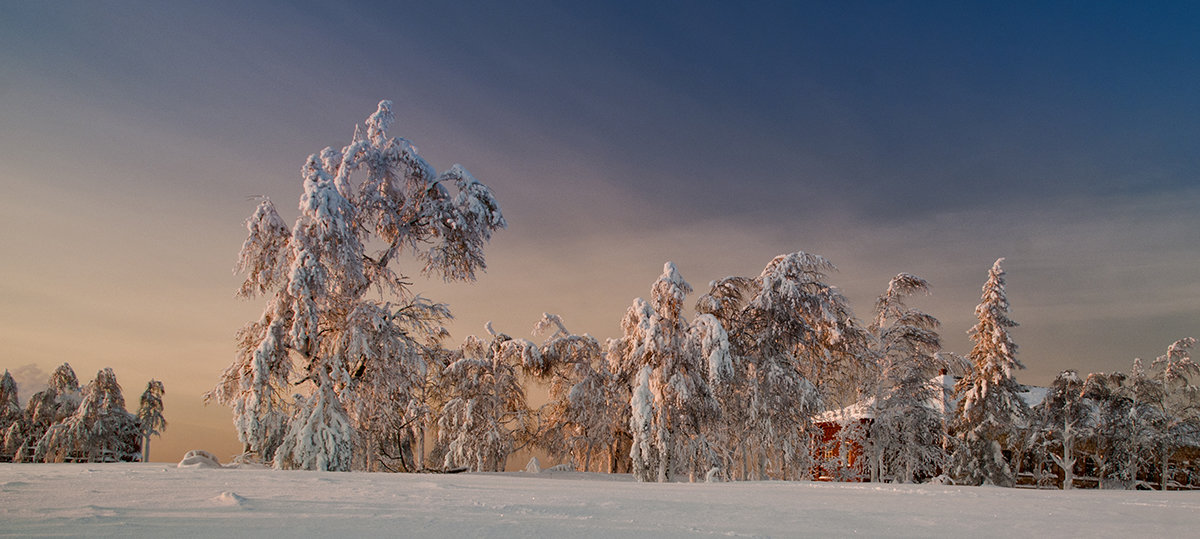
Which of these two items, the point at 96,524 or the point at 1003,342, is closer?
the point at 96,524

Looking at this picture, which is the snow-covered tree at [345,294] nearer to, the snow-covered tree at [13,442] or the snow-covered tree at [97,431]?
the snow-covered tree at [97,431]

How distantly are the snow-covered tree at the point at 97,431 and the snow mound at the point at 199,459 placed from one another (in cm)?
2589

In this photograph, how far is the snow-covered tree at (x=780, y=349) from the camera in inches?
890

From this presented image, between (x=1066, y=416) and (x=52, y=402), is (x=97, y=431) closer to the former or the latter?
Answer: (x=52, y=402)

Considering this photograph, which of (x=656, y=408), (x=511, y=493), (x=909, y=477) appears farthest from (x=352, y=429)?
(x=909, y=477)

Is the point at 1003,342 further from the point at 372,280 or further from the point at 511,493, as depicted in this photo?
the point at 511,493

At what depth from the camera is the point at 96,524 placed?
4.42 meters

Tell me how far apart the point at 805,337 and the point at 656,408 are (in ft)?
21.7

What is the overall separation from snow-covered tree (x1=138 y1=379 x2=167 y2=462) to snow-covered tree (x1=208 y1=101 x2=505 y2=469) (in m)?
19.7

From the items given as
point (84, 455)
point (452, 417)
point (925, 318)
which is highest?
point (925, 318)

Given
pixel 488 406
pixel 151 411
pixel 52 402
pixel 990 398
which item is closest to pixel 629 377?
pixel 488 406

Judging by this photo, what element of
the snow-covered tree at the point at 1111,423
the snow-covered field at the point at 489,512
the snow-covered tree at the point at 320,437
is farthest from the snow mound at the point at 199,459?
the snow-covered tree at the point at 1111,423

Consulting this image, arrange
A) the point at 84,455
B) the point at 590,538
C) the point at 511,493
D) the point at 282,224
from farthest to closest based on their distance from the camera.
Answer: the point at 84,455
the point at 282,224
the point at 511,493
the point at 590,538

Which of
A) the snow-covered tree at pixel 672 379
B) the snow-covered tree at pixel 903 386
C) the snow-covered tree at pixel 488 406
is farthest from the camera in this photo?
the snow-covered tree at pixel 903 386
